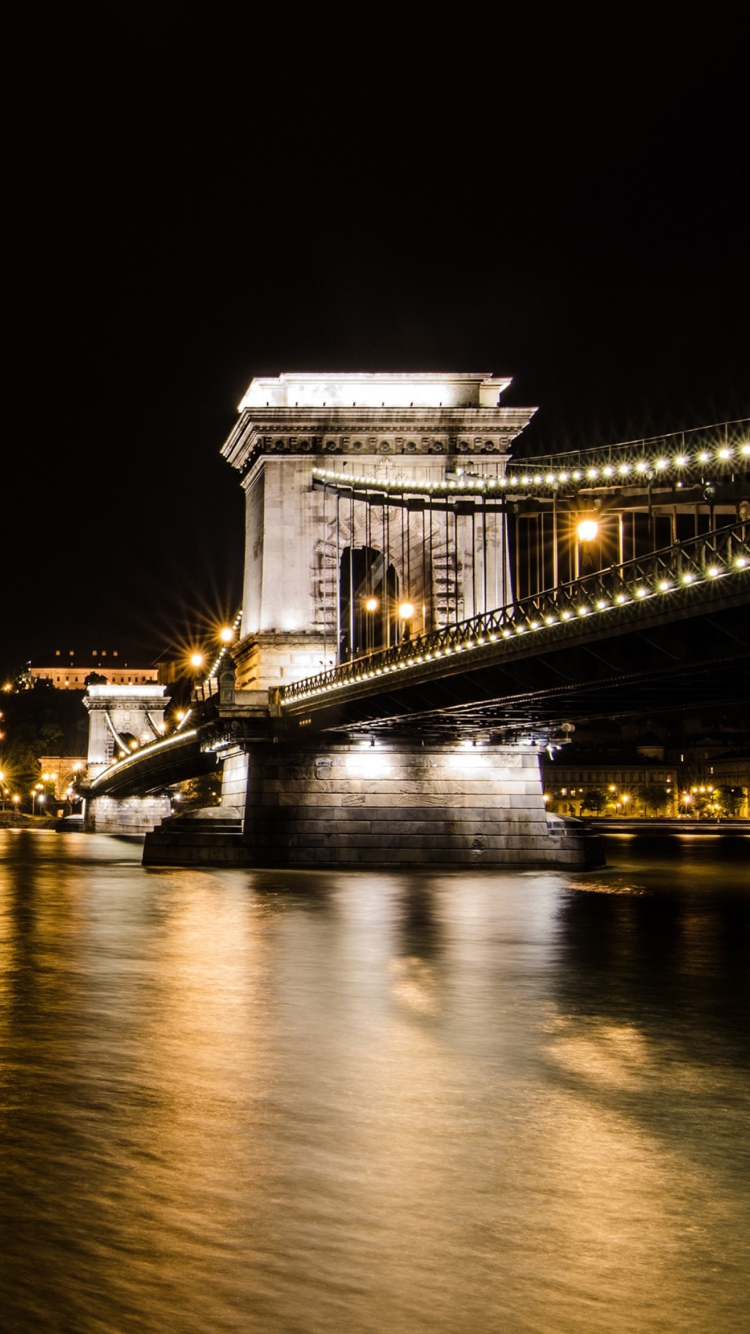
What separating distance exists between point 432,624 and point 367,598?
127 inches

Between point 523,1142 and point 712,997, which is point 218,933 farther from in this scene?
point 523,1142

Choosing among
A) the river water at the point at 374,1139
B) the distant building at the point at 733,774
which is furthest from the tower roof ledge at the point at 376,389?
the distant building at the point at 733,774

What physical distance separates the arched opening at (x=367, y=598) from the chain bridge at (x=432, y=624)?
0.10m

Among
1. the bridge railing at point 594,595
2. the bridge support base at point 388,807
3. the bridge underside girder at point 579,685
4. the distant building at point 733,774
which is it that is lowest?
the bridge support base at point 388,807

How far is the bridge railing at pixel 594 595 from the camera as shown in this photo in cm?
1964

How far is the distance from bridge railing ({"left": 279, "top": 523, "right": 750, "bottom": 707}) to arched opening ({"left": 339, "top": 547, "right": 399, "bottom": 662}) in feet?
33.4

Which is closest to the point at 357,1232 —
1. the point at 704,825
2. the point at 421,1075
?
the point at 421,1075

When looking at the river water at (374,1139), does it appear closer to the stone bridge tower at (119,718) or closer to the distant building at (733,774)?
the stone bridge tower at (119,718)

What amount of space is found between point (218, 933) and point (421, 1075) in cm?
1190

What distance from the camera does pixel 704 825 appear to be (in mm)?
121188

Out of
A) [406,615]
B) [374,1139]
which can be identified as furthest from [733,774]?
[374,1139]

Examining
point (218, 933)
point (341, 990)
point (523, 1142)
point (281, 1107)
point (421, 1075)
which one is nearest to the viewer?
point (523, 1142)

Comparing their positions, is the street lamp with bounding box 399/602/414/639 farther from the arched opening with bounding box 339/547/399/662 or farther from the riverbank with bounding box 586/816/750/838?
the riverbank with bounding box 586/816/750/838

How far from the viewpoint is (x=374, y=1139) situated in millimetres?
8391
